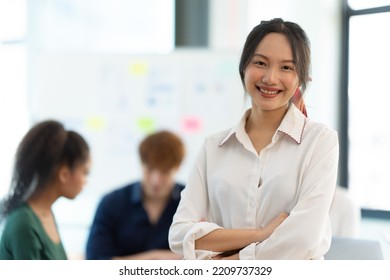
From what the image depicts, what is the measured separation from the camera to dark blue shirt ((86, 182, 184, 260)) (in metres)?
1.48

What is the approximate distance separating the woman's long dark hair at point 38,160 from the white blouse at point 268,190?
0.93 feet

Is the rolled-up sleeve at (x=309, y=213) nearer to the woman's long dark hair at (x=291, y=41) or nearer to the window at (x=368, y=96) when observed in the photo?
the woman's long dark hair at (x=291, y=41)

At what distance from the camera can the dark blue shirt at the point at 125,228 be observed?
4.84ft

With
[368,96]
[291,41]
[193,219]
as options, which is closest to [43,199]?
[193,219]

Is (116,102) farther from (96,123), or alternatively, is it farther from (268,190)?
(268,190)

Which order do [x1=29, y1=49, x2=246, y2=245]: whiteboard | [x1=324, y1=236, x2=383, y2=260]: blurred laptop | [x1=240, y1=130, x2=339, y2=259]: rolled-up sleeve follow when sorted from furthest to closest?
[x1=29, y1=49, x2=246, y2=245]: whiteboard < [x1=324, y1=236, x2=383, y2=260]: blurred laptop < [x1=240, y1=130, x2=339, y2=259]: rolled-up sleeve

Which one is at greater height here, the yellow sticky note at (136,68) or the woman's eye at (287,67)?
the yellow sticky note at (136,68)

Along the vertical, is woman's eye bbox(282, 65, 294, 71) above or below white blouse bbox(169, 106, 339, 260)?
above

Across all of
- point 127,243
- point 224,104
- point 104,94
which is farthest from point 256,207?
point 104,94

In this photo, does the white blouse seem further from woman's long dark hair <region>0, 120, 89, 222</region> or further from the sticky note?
the sticky note

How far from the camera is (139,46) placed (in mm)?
2143

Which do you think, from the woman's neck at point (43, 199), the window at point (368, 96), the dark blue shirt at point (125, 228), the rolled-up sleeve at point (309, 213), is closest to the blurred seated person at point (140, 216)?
the dark blue shirt at point (125, 228)

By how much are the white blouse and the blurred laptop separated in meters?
0.16

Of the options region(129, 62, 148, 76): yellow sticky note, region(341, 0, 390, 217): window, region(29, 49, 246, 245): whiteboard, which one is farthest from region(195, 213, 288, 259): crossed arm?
region(129, 62, 148, 76): yellow sticky note
